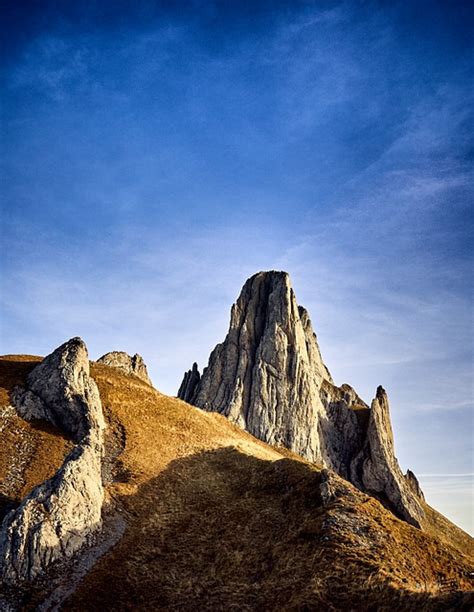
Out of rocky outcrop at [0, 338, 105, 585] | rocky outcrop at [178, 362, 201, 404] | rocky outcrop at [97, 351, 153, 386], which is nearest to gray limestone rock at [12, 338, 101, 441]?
rocky outcrop at [0, 338, 105, 585]

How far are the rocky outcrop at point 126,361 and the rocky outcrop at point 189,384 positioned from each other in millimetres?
21050

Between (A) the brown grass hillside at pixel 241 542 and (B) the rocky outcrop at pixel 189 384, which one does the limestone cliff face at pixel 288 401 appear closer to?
(B) the rocky outcrop at pixel 189 384

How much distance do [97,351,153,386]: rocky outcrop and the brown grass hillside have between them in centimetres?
3041

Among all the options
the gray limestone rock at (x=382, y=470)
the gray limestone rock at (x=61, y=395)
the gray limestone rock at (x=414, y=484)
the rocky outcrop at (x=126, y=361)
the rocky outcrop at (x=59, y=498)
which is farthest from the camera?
the gray limestone rock at (x=414, y=484)

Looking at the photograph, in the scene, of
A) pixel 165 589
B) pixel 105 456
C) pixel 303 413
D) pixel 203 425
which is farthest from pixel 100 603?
pixel 303 413

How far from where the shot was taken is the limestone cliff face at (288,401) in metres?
83.5

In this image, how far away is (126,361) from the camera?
252ft

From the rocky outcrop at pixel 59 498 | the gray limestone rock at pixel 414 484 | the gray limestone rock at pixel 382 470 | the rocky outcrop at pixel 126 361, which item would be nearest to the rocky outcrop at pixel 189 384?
the rocky outcrop at pixel 126 361

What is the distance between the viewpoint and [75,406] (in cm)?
3497

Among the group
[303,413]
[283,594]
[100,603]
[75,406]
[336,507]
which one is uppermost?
[303,413]

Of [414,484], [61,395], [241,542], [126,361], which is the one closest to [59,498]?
[241,542]

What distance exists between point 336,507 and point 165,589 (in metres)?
9.38

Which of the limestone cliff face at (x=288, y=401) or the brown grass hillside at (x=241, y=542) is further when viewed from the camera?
the limestone cliff face at (x=288, y=401)

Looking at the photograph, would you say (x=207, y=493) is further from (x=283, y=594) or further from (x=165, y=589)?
(x=283, y=594)
